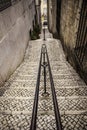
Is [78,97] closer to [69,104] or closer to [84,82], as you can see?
[69,104]

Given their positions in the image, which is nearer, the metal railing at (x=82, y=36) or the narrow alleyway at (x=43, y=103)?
the narrow alleyway at (x=43, y=103)

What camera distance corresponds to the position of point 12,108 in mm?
2322

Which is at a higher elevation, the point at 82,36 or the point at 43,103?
the point at 82,36

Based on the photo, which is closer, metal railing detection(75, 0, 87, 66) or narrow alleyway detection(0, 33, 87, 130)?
narrow alleyway detection(0, 33, 87, 130)

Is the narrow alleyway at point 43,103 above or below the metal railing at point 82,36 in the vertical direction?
below

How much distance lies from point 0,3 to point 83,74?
2846 mm

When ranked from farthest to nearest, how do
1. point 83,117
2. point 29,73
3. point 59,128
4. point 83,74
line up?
point 29,73
point 83,74
point 83,117
point 59,128

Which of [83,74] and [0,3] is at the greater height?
[0,3]

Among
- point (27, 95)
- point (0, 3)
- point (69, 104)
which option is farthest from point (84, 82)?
point (0, 3)

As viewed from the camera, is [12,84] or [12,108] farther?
[12,84]

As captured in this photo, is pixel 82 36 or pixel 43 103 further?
pixel 82 36

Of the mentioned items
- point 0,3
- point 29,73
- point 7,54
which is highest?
point 0,3

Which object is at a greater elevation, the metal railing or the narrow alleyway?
the metal railing

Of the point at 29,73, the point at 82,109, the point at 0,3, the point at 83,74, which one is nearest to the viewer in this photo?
the point at 82,109
